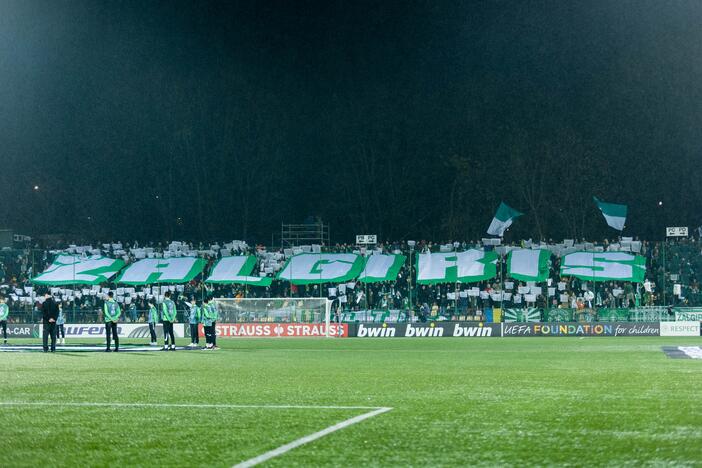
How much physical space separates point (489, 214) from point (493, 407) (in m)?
58.4

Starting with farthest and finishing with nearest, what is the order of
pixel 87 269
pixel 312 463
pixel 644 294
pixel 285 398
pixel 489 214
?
pixel 489 214 → pixel 87 269 → pixel 644 294 → pixel 285 398 → pixel 312 463

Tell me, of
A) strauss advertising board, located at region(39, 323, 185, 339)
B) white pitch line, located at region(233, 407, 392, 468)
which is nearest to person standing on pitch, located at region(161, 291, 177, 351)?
strauss advertising board, located at region(39, 323, 185, 339)

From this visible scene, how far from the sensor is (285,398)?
12.4 meters

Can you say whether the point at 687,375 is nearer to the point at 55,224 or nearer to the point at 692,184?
the point at 692,184

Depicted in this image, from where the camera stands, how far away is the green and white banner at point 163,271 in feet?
176

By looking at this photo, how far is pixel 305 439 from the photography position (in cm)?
832

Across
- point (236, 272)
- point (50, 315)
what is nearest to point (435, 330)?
point (236, 272)

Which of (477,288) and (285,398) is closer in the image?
(285,398)

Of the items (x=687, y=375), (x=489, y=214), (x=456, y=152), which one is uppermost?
(x=456, y=152)

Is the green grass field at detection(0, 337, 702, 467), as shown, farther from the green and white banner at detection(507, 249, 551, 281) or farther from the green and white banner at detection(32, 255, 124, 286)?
the green and white banner at detection(32, 255, 124, 286)

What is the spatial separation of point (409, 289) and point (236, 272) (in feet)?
36.0

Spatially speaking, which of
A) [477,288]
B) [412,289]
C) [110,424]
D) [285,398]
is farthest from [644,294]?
[110,424]

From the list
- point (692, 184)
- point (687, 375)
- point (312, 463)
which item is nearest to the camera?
point (312, 463)

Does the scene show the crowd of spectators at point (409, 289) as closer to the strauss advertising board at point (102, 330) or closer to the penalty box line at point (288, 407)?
the strauss advertising board at point (102, 330)
